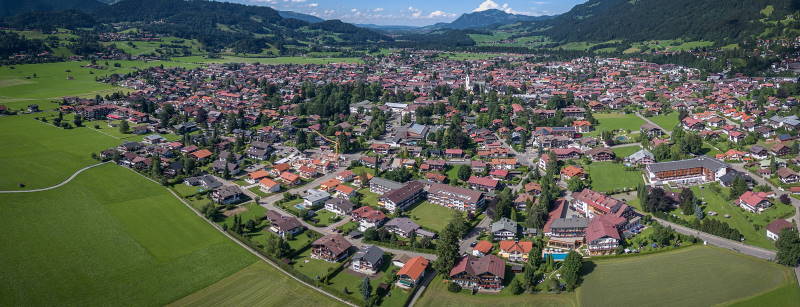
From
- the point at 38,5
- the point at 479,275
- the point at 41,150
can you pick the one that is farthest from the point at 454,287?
the point at 38,5

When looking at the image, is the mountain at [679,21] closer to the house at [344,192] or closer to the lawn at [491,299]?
the house at [344,192]

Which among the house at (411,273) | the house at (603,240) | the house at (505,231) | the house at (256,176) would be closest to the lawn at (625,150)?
the house at (603,240)

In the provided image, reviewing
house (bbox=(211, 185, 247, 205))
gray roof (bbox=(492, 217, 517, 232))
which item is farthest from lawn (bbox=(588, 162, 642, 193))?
house (bbox=(211, 185, 247, 205))

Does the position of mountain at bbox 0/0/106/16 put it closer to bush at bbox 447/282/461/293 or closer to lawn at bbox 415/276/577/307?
lawn at bbox 415/276/577/307

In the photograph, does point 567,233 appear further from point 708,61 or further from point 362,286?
point 708,61

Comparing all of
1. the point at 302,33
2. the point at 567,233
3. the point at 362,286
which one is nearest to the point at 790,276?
the point at 567,233
